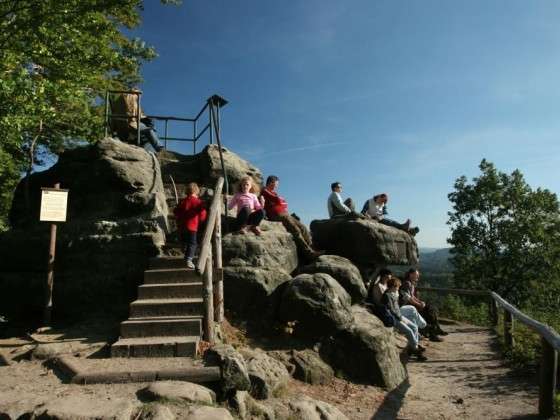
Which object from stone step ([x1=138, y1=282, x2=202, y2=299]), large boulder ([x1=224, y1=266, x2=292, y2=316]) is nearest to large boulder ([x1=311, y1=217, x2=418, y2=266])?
large boulder ([x1=224, y1=266, x2=292, y2=316])

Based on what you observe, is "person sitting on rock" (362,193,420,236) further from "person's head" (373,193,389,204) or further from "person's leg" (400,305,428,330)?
"person's leg" (400,305,428,330)

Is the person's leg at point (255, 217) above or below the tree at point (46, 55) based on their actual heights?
below

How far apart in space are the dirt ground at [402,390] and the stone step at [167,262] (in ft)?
5.36

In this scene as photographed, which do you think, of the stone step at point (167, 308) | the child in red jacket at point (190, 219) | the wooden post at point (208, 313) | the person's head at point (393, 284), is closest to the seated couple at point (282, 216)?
the child in red jacket at point (190, 219)

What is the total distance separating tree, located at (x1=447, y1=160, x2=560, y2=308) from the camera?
23.9m

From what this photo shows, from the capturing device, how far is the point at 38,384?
4.28m

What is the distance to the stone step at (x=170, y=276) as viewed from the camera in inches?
253

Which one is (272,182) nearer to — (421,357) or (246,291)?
(246,291)

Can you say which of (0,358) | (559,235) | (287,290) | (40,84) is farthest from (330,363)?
(559,235)

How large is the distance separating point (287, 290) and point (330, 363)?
1426mm

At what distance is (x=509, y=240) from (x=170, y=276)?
24.9 metres

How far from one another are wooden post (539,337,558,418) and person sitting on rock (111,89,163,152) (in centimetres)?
1073

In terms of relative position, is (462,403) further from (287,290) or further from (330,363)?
(287,290)

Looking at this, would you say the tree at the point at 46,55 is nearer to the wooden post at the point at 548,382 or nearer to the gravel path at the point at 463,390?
the gravel path at the point at 463,390
